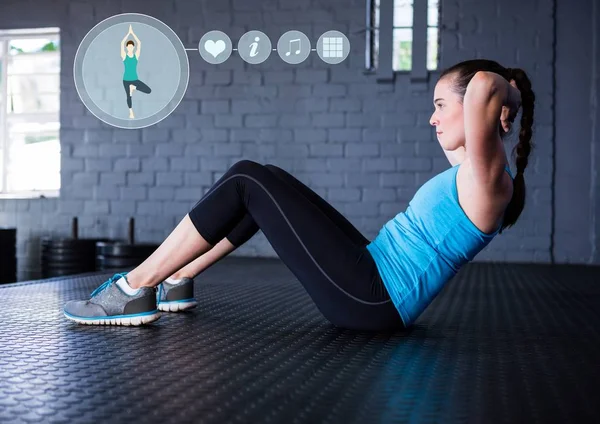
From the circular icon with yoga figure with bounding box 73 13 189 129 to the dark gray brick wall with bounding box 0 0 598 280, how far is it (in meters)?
0.08

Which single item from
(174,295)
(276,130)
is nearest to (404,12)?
(276,130)

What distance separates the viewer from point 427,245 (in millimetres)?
1707

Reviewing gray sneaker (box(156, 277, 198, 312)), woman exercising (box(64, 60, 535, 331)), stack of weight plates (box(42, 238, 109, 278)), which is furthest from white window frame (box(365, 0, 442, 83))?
woman exercising (box(64, 60, 535, 331))

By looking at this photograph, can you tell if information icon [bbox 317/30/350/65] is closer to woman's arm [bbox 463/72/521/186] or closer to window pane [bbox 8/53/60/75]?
window pane [bbox 8/53/60/75]

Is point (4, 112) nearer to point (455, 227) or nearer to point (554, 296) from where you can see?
point (554, 296)

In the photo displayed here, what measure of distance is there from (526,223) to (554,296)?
6.98 ft

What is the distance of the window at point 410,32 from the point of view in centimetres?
506

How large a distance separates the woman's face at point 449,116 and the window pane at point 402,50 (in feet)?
11.8

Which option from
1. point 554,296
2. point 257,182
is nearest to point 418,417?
point 257,182

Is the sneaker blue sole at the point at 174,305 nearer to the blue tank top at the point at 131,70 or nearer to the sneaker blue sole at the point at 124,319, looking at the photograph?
the sneaker blue sole at the point at 124,319

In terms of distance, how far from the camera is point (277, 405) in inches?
46.2

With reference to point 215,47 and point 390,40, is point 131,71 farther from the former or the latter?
point 390,40

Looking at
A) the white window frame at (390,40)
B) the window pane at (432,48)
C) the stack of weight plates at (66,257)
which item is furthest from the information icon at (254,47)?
the stack of weight plates at (66,257)

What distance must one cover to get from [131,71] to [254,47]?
3.34 ft
